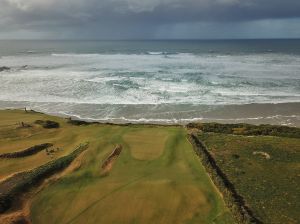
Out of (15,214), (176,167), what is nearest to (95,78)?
(176,167)

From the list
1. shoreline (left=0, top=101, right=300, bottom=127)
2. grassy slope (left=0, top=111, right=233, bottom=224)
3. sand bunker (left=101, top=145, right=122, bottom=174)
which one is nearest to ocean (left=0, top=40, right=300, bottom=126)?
shoreline (left=0, top=101, right=300, bottom=127)

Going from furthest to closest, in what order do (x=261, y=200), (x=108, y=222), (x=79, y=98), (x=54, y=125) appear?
(x=79, y=98)
(x=54, y=125)
(x=261, y=200)
(x=108, y=222)

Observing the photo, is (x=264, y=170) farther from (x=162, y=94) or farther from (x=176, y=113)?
(x=162, y=94)

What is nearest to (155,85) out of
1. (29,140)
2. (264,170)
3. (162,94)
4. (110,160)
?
(162,94)

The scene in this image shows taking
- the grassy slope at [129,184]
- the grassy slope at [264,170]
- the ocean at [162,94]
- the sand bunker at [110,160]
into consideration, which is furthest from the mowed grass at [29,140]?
the grassy slope at [264,170]

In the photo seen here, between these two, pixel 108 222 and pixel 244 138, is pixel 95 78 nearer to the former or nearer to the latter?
pixel 244 138

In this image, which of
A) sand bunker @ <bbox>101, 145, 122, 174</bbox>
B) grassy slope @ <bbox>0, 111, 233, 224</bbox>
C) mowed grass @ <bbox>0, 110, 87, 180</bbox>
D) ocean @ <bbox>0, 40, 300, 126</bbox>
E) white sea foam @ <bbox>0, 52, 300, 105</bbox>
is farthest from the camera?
white sea foam @ <bbox>0, 52, 300, 105</bbox>

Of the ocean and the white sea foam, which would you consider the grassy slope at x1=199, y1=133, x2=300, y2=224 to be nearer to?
the ocean
